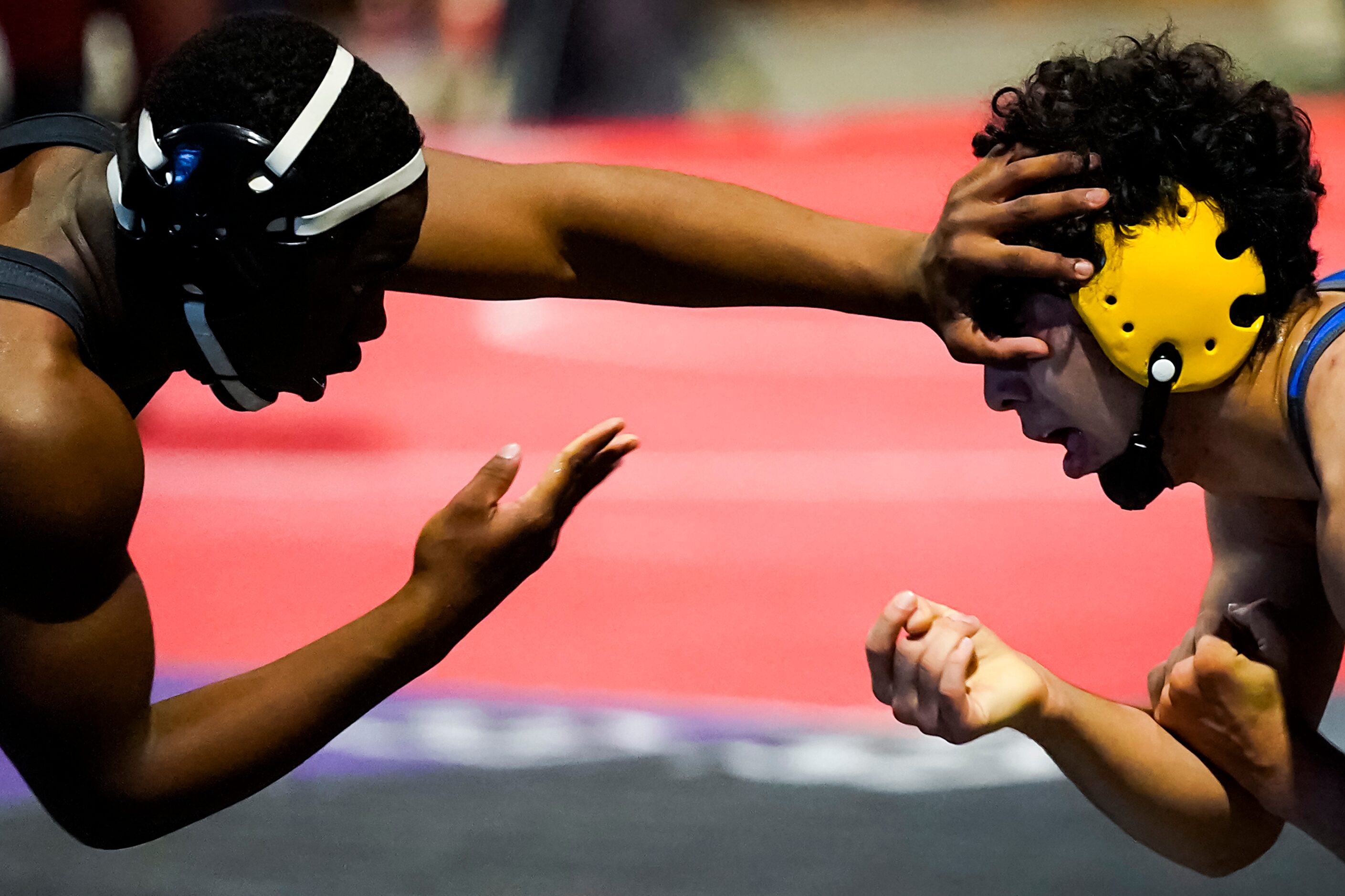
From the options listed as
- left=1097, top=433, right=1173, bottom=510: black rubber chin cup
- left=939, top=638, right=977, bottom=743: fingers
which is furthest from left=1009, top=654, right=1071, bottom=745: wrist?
left=1097, top=433, right=1173, bottom=510: black rubber chin cup

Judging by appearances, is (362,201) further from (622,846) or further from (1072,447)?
(622,846)

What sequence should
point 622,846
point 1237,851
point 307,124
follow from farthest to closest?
point 622,846, point 1237,851, point 307,124

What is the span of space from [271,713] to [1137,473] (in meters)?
1.15

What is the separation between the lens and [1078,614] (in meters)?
3.86

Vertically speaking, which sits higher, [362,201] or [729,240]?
[729,240]

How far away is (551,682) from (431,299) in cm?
279

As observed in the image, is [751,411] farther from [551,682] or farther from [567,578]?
[551,682]

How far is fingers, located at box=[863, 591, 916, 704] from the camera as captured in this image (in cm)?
192

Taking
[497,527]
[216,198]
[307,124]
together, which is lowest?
[497,527]

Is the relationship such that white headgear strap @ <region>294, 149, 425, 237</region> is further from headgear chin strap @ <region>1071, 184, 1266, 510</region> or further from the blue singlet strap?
the blue singlet strap

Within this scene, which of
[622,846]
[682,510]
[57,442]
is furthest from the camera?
[682,510]

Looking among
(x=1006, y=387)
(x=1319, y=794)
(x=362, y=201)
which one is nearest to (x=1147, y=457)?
(x=1006, y=387)

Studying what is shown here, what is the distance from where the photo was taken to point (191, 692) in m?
1.97

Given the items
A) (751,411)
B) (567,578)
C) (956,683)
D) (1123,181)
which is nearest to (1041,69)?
(1123,181)
